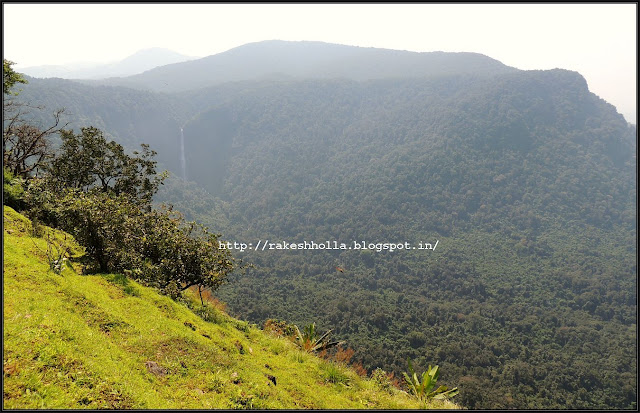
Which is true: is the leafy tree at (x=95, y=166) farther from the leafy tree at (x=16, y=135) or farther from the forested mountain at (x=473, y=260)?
the forested mountain at (x=473, y=260)

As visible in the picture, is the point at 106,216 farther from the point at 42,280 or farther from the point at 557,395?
the point at 557,395

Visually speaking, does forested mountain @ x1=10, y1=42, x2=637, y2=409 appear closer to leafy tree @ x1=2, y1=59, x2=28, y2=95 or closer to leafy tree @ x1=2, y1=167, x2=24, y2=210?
leafy tree @ x1=2, y1=167, x2=24, y2=210

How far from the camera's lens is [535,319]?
310 feet

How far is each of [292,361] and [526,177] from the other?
679 ft

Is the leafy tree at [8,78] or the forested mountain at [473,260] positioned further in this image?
the forested mountain at [473,260]

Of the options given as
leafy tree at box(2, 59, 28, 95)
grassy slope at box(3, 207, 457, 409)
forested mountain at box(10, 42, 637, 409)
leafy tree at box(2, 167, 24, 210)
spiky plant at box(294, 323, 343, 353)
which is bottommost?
forested mountain at box(10, 42, 637, 409)

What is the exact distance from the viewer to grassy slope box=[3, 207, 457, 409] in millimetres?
6488

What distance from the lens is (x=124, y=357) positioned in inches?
325

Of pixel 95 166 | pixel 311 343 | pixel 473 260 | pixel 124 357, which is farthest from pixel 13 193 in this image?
pixel 473 260

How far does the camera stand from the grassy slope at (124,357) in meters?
6.49

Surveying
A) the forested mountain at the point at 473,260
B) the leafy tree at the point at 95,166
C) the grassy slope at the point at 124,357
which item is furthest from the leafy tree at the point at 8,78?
the forested mountain at the point at 473,260

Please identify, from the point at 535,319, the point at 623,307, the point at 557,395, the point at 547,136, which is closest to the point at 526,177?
the point at 547,136

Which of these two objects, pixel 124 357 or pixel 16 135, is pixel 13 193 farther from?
pixel 124 357

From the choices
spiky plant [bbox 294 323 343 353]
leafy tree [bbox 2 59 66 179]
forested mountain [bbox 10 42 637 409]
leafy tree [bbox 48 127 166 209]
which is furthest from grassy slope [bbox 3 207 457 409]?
forested mountain [bbox 10 42 637 409]
